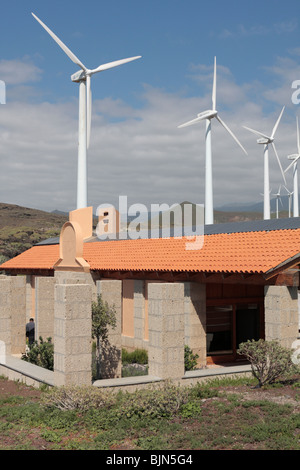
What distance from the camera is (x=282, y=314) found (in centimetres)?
1734

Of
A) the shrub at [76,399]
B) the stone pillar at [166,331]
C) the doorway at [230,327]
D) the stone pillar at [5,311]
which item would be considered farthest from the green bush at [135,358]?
the shrub at [76,399]

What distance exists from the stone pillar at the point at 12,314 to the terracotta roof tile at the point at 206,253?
4.94 m

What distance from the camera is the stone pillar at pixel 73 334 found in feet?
51.2

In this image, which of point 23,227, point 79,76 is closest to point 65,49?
point 79,76

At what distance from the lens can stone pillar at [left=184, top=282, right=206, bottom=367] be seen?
820 inches

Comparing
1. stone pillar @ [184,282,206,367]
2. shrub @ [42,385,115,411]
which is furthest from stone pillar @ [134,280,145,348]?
shrub @ [42,385,115,411]

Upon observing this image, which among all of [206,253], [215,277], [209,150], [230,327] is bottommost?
[230,327]

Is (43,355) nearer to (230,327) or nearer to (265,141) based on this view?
(230,327)

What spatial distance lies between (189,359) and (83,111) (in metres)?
19.1

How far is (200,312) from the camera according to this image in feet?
69.4

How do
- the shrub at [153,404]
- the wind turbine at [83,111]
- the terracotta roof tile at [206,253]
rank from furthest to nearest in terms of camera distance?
1. the wind turbine at [83,111]
2. the terracotta roof tile at [206,253]
3. the shrub at [153,404]

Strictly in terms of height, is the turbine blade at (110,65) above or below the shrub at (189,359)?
above

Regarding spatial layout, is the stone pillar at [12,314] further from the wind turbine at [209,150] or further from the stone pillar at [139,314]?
the wind turbine at [209,150]
